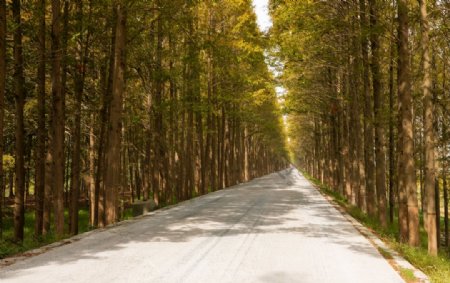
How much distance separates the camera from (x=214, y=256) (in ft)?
26.4

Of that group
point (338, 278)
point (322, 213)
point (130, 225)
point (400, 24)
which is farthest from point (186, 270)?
point (322, 213)

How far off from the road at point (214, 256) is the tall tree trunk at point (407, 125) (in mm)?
1315

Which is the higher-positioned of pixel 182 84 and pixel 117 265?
pixel 182 84

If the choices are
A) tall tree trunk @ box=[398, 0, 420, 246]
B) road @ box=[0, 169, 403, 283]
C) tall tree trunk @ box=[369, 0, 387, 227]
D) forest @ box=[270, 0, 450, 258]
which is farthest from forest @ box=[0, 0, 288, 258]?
tall tree trunk @ box=[398, 0, 420, 246]

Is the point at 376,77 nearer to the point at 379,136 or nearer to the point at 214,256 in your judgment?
the point at 379,136

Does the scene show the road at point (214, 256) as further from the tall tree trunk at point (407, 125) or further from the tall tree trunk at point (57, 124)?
the tall tree trunk at point (57, 124)

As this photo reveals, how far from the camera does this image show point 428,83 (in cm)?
1034

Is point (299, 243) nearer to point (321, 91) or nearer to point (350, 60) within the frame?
point (350, 60)

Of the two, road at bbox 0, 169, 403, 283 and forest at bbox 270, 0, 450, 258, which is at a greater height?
forest at bbox 270, 0, 450, 258

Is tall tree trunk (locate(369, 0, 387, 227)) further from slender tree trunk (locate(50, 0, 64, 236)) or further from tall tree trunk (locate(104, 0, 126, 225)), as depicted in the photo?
slender tree trunk (locate(50, 0, 64, 236))

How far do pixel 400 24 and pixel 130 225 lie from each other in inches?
363

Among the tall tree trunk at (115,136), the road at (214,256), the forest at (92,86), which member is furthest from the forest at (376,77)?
the tall tree trunk at (115,136)

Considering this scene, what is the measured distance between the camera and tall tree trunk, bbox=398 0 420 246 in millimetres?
10578

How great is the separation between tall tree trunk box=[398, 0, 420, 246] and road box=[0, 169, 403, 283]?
1.32 metres
